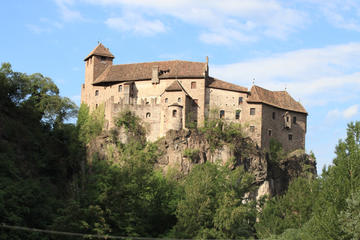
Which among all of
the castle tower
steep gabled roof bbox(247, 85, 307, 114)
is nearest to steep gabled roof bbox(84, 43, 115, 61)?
the castle tower

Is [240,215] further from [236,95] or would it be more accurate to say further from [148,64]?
[148,64]

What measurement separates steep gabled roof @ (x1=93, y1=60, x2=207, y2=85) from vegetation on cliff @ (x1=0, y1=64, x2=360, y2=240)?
558cm

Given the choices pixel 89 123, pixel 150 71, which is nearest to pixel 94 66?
pixel 150 71

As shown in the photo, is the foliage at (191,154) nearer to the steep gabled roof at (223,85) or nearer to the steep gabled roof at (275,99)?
the steep gabled roof at (223,85)

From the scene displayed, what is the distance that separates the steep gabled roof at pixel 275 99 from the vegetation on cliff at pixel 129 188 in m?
6.48

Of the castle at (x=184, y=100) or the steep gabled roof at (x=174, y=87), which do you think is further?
the steep gabled roof at (x=174, y=87)

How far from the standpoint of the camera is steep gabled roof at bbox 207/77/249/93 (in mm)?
86500

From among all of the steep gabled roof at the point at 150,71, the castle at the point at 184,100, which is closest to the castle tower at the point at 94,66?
the castle at the point at 184,100

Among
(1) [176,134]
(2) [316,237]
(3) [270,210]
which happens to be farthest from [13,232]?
(1) [176,134]

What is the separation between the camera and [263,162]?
82375 mm

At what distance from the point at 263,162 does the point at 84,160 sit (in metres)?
22.6

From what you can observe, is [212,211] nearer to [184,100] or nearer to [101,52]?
[184,100]

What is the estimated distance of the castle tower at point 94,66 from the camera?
91312mm

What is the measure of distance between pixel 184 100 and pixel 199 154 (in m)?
7.56
